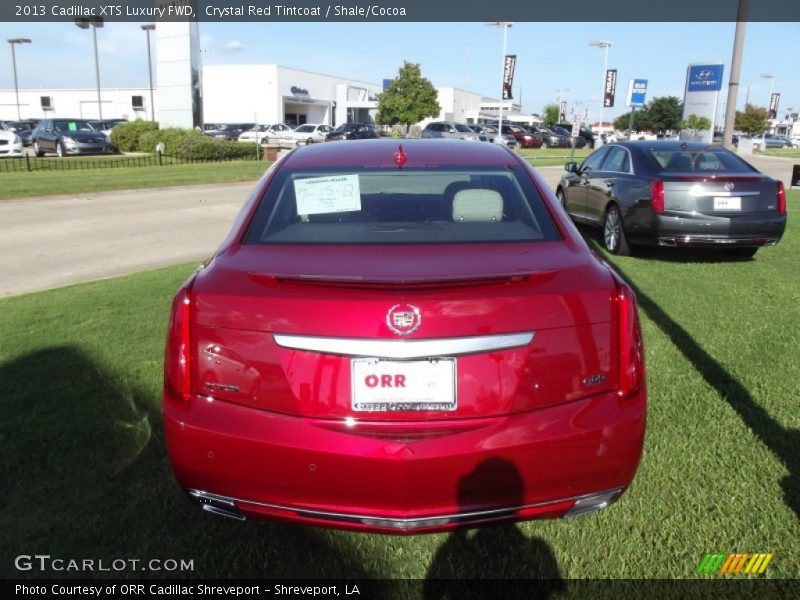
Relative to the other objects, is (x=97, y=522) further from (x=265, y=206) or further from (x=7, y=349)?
(x=7, y=349)

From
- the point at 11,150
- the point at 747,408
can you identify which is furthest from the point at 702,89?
the point at 747,408

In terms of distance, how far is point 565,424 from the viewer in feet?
7.60

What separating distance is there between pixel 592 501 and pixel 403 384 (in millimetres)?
838

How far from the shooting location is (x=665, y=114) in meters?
68.6

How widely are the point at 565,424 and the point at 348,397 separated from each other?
72 centimetres

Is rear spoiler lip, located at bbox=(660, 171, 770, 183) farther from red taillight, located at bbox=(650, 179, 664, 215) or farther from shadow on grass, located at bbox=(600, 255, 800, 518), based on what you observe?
shadow on grass, located at bbox=(600, 255, 800, 518)

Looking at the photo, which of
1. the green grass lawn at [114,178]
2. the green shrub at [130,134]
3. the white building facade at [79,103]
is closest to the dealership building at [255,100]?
the white building facade at [79,103]

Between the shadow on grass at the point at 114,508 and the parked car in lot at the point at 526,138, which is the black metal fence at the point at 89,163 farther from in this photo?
the parked car in lot at the point at 526,138

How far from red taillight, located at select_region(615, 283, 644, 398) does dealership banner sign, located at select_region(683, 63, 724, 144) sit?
5556 cm

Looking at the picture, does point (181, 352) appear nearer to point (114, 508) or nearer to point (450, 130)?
point (114, 508)

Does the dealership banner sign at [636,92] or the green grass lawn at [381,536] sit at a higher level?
the dealership banner sign at [636,92]

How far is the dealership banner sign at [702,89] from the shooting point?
53000 millimetres

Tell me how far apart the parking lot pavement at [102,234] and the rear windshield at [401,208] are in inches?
208

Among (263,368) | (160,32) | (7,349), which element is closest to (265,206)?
(263,368)
